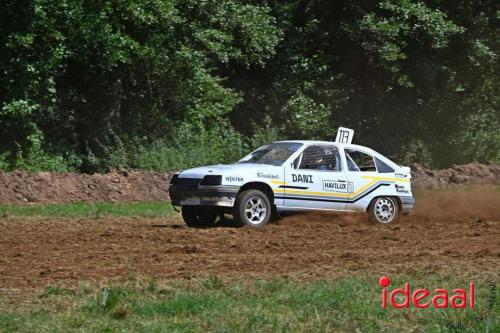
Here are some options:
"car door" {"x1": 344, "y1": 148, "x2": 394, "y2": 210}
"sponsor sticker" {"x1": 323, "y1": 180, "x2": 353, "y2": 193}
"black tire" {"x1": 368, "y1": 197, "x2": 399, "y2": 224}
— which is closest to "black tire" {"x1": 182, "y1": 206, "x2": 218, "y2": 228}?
"sponsor sticker" {"x1": 323, "y1": 180, "x2": 353, "y2": 193}

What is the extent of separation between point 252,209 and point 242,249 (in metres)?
3.41

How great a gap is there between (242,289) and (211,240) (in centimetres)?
445

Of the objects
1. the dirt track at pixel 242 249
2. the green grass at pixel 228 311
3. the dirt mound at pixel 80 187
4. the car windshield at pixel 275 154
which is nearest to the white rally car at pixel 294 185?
the car windshield at pixel 275 154

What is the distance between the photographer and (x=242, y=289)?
10.0 m

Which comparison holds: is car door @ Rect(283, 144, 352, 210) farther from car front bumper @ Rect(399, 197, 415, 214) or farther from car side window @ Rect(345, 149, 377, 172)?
car front bumper @ Rect(399, 197, 415, 214)

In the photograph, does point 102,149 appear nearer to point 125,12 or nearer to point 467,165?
point 125,12

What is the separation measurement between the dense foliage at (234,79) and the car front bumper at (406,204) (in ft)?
32.6

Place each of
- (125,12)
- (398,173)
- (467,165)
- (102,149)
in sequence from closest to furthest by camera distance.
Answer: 1. (398,173)
2. (125,12)
3. (102,149)
4. (467,165)

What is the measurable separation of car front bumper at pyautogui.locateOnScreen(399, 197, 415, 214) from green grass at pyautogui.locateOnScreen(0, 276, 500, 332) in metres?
8.27

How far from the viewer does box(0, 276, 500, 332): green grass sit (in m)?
8.25

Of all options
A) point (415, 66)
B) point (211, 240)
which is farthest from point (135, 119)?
point (211, 240)

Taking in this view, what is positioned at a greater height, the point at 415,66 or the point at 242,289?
the point at 415,66

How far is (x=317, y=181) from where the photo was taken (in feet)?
57.0

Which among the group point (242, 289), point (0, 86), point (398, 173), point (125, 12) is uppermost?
point (125, 12)
